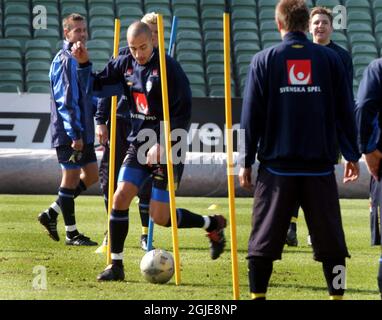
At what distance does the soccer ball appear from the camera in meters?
8.17

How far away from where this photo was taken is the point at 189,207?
15078 millimetres

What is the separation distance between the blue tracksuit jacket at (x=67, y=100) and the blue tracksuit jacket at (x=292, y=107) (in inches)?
156

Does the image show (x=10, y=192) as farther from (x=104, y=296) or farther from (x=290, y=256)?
(x=104, y=296)

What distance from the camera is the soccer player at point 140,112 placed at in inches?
325

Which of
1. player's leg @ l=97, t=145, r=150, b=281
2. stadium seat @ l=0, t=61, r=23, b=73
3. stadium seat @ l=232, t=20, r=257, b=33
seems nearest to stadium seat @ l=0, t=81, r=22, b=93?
stadium seat @ l=0, t=61, r=23, b=73

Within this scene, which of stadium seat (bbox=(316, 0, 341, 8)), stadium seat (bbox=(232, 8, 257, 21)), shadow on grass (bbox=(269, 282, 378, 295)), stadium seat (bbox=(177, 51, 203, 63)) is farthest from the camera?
stadium seat (bbox=(232, 8, 257, 21))

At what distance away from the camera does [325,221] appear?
21.3 feet

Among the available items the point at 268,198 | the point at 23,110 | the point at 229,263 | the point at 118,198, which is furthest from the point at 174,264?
the point at 23,110

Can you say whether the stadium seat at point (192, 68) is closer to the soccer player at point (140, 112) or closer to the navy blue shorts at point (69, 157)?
the navy blue shorts at point (69, 157)

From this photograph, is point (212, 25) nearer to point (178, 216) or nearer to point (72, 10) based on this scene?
point (72, 10)

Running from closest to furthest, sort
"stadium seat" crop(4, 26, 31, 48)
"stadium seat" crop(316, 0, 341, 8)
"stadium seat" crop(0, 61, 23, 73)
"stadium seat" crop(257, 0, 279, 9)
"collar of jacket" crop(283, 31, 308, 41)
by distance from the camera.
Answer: "collar of jacket" crop(283, 31, 308, 41) < "stadium seat" crop(0, 61, 23, 73) < "stadium seat" crop(4, 26, 31, 48) < "stadium seat" crop(316, 0, 341, 8) < "stadium seat" crop(257, 0, 279, 9)

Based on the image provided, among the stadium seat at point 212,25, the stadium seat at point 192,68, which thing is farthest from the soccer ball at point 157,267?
the stadium seat at point 212,25

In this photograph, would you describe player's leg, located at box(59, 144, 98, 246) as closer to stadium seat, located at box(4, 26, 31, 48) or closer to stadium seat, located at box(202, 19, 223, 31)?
stadium seat, located at box(4, 26, 31, 48)
